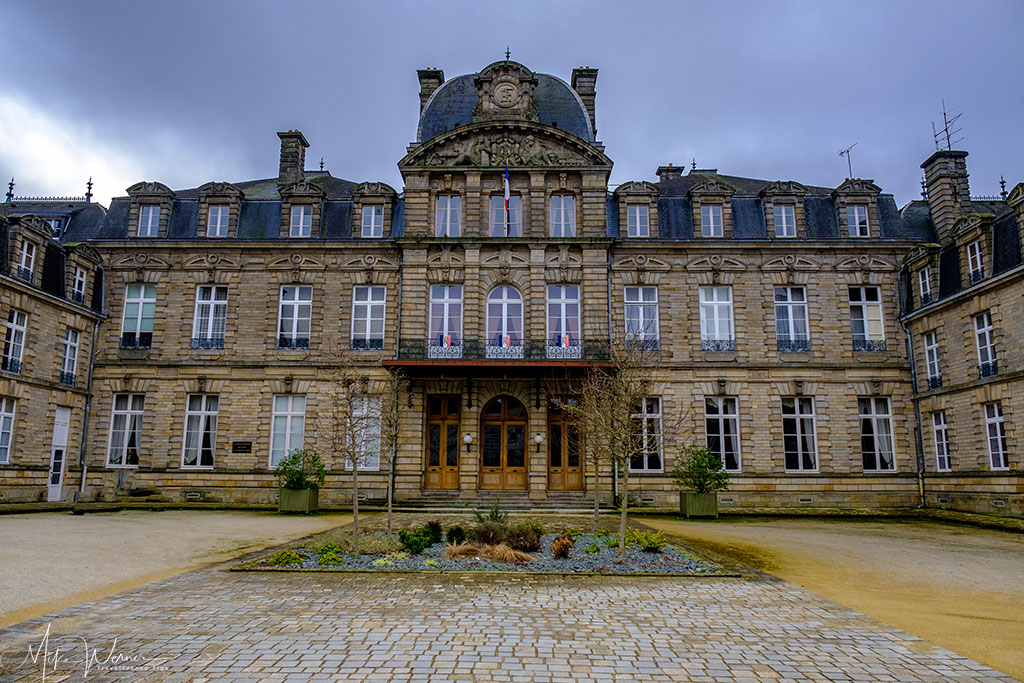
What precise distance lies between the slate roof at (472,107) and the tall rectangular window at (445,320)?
5842mm

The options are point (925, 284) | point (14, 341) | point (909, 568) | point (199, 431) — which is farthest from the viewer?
point (199, 431)

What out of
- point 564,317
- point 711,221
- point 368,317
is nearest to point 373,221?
point 368,317

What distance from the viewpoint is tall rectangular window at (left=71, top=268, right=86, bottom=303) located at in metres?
22.5

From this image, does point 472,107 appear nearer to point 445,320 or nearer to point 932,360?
point 445,320

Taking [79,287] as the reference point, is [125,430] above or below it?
below

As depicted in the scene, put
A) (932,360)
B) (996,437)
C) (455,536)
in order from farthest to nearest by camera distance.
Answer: (932,360) < (996,437) < (455,536)

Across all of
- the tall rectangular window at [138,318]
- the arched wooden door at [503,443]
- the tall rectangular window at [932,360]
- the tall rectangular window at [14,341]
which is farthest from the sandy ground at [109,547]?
the tall rectangular window at [932,360]

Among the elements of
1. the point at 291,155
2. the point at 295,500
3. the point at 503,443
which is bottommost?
the point at 295,500

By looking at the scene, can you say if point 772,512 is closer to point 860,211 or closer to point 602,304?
point 602,304

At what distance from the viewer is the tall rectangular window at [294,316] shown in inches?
921

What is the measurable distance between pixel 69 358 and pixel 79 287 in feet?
7.95

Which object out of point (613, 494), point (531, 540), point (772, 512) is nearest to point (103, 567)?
point (531, 540)

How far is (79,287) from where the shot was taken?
22844 mm

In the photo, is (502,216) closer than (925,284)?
No
